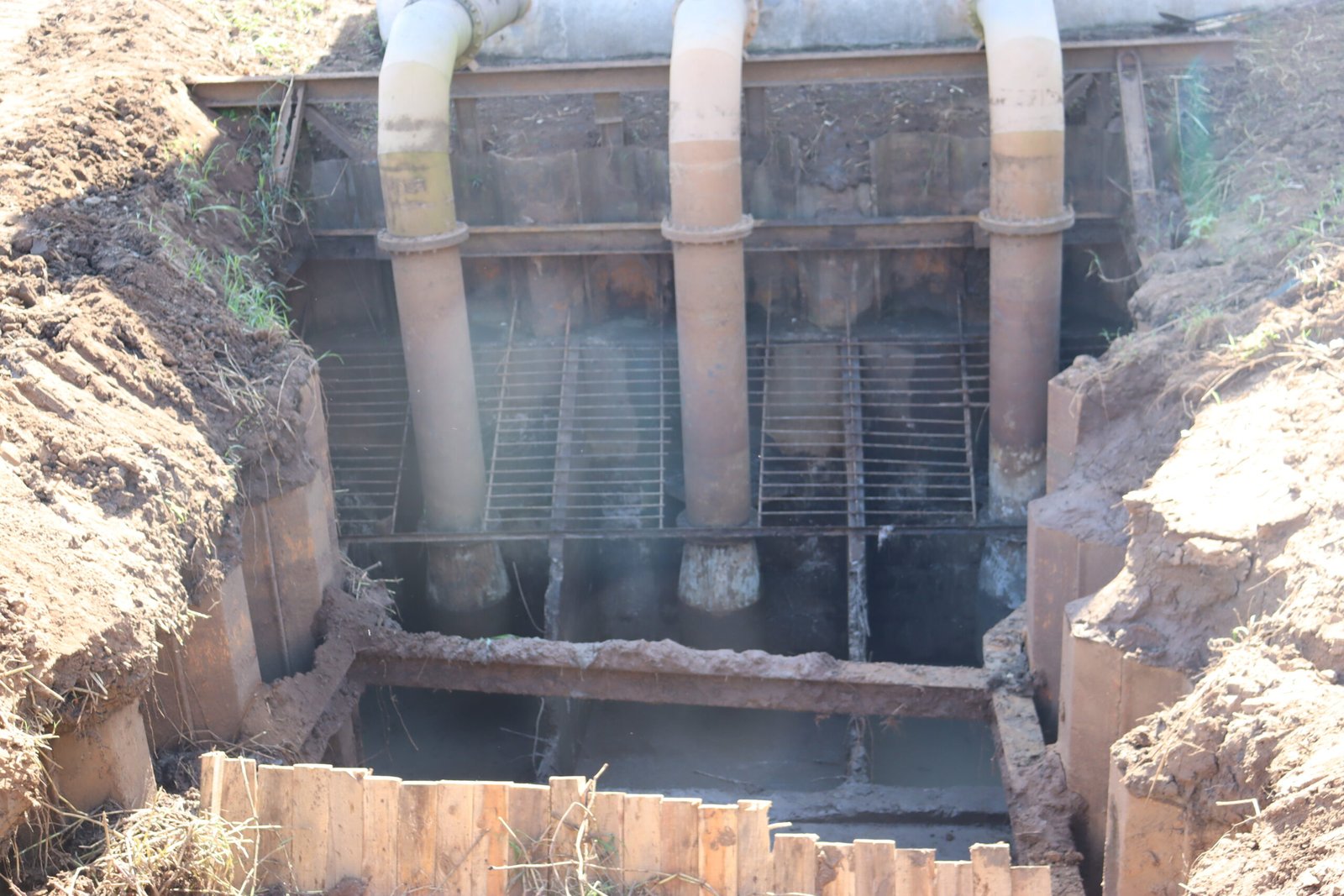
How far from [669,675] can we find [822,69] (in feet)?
14.1

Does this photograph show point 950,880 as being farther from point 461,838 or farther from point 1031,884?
point 461,838

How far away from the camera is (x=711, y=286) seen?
27.5 ft

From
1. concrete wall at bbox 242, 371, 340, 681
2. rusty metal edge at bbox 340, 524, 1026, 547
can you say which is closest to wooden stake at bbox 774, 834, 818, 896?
concrete wall at bbox 242, 371, 340, 681

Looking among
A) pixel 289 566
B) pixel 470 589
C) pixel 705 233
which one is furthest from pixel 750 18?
pixel 289 566

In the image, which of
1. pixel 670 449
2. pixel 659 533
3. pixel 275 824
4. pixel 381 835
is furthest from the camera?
pixel 670 449

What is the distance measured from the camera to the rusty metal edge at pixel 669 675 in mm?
6570

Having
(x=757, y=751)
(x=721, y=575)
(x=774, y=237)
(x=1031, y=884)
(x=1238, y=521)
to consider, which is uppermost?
(x=774, y=237)

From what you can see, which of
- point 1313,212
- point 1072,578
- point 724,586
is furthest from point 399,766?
point 1313,212

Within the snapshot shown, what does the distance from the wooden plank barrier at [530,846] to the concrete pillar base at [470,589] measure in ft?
16.2

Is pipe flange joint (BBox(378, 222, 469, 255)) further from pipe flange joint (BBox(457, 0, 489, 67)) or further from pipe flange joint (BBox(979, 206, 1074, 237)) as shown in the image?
pipe flange joint (BBox(979, 206, 1074, 237))

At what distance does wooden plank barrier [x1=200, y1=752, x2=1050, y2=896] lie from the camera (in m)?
3.91

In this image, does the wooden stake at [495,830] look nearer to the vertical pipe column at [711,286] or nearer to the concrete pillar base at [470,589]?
the vertical pipe column at [711,286]

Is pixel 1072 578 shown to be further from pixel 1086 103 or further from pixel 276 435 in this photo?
pixel 1086 103

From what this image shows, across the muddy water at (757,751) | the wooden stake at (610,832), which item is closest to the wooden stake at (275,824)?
the wooden stake at (610,832)
